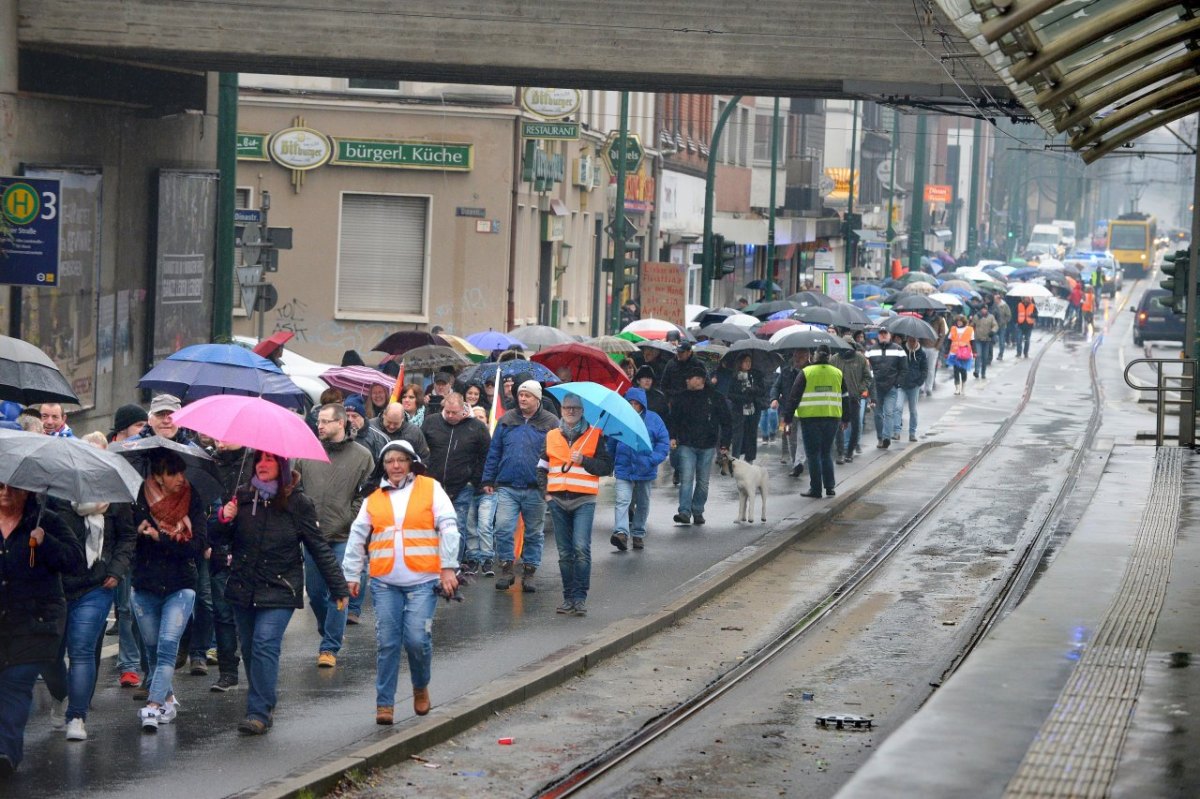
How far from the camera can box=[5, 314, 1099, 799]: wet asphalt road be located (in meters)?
9.64

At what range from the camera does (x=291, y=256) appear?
35.8m

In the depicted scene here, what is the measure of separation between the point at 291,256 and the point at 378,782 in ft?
87.5

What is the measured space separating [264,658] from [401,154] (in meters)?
25.4

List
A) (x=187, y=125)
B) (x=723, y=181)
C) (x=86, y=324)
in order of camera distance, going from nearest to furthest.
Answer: (x=86, y=324) < (x=187, y=125) < (x=723, y=181)

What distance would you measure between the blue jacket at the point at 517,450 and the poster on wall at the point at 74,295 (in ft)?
21.2

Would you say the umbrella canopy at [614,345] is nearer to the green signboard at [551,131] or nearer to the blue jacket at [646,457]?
the blue jacket at [646,457]

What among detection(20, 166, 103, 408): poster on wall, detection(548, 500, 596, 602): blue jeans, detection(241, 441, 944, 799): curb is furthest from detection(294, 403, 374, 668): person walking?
detection(20, 166, 103, 408): poster on wall

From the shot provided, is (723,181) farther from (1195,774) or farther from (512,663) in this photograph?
(1195,774)

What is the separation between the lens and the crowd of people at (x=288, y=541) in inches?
394

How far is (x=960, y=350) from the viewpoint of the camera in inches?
1569

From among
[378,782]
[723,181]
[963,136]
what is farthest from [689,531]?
[963,136]

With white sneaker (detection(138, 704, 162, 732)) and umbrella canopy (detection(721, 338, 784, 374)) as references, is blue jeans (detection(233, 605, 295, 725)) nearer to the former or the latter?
white sneaker (detection(138, 704, 162, 732))

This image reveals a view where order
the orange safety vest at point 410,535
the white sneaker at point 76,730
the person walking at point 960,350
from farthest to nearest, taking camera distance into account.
Answer: the person walking at point 960,350, the orange safety vest at point 410,535, the white sneaker at point 76,730

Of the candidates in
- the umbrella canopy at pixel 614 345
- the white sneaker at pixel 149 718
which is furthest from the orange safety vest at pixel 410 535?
the umbrella canopy at pixel 614 345
